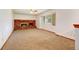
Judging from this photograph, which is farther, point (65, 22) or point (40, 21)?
point (40, 21)

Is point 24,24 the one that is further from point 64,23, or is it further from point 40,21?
point 64,23

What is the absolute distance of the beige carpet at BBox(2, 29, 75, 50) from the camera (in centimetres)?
125

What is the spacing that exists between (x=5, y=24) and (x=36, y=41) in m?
0.43

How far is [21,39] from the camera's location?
4.44ft

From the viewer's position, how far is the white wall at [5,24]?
3.93ft

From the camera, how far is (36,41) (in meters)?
1.32

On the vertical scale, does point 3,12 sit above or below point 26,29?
above

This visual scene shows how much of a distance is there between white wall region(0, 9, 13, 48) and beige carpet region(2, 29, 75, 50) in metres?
0.06

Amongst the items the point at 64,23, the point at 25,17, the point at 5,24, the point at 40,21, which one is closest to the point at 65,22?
the point at 64,23

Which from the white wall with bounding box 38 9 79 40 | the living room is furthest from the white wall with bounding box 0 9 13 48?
the white wall with bounding box 38 9 79 40

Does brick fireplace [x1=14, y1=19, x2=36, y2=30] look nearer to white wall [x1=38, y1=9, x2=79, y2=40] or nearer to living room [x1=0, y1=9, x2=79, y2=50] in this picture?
living room [x1=0, y1=9, x2=79, y2=50]
